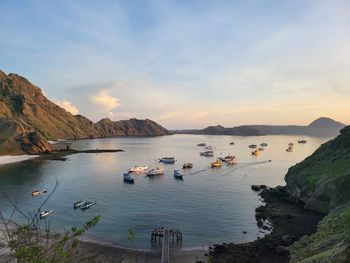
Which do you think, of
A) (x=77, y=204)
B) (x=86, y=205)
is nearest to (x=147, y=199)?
(x=86, y=205)

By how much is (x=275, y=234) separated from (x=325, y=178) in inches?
849

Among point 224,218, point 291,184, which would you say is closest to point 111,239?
point 224,218

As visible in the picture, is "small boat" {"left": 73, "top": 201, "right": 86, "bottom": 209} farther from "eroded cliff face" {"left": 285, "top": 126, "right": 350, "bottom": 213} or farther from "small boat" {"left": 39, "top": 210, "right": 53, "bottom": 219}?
"eroded cliff face" {"left": 285, "top": 126, "right": 350, "bottom": 213}

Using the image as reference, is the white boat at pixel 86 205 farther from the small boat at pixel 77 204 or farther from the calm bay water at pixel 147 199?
the calm bay water at pixel 147 199

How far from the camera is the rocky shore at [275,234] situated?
45219mm

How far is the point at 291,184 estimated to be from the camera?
3273 inches

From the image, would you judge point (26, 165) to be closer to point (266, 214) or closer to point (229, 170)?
point (229, 170)

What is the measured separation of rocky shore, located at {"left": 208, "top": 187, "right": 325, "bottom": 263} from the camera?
45.2m

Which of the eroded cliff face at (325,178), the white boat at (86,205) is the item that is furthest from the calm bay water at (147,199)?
the eroded cliff face at (325,178)

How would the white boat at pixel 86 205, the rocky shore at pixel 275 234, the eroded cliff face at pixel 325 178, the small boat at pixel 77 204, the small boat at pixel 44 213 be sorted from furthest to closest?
1. the small boat at pixel 77 204
2. the white boat at pixel 86 205
3. the small boat at pixel 44 213
4. the eroded cliff face at pixel 325 178
5. the rocky shore at pixel 275 234

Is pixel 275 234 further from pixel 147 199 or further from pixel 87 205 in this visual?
pixel 87 205

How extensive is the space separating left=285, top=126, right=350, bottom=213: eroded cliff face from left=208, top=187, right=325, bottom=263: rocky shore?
7.55ft

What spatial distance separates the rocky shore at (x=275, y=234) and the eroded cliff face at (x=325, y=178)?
230cm

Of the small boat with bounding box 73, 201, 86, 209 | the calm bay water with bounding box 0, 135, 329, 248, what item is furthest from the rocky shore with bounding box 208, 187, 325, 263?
the small boat with bounding box 73, 201, 86, 209
